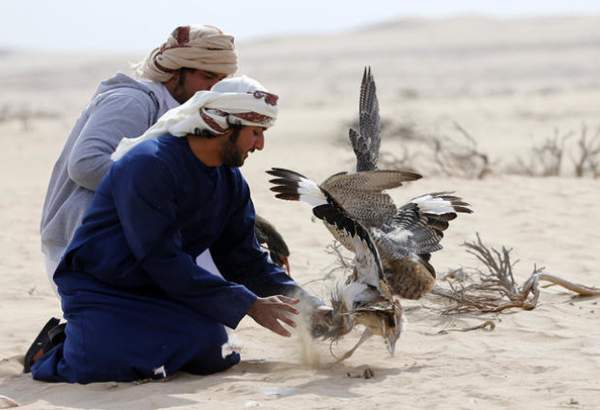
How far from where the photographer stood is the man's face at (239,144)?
14.4 feet

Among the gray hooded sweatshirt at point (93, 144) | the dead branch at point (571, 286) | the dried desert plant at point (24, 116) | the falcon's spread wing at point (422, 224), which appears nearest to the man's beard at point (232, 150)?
the gray hooded sweatshirt at point (93, 144)

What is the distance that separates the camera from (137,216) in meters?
4.26

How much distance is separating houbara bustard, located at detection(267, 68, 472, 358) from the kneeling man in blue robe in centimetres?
46

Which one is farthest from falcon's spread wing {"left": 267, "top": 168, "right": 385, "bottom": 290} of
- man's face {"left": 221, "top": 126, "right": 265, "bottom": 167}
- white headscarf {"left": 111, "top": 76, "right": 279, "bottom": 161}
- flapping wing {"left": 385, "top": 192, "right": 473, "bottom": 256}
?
flapping wing {"left": 385, "top": 192, "right": 473, "bottom": 256}

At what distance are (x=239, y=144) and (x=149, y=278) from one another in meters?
0.61

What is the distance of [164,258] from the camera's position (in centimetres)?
432

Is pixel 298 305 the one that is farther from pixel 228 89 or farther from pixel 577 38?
pixel 577 38

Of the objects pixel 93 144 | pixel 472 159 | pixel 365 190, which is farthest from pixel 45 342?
pixel 472 159

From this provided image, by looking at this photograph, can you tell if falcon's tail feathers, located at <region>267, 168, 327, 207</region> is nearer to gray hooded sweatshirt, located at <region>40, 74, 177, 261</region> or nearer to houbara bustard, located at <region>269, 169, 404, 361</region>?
houbara bustard, located at <region>269, 169, 404, 361</region>

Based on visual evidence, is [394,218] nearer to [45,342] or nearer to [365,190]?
[365,190]

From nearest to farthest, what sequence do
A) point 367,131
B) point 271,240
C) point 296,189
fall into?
1. point 296,189
2. point 271,240
3. point 367,131

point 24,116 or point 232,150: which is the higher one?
point 232,150

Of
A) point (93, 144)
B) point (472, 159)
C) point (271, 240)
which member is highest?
point (93, 144)

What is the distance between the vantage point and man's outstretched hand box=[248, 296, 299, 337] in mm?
4391
